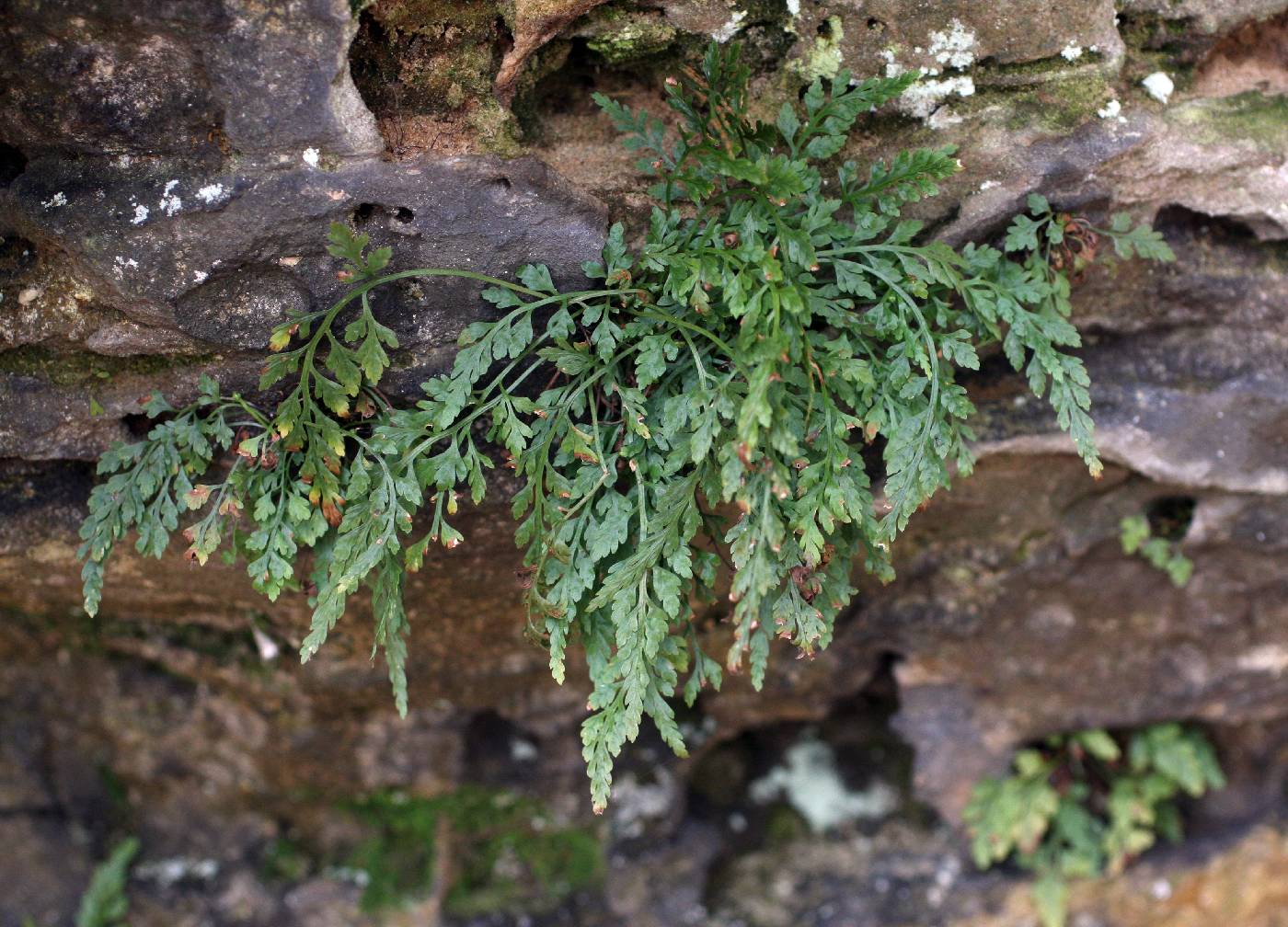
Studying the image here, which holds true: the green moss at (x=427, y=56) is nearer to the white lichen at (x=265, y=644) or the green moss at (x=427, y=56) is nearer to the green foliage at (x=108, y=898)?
the white lichen at (x=265, y=644)

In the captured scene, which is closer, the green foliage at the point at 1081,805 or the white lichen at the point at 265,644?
the white lichen at the point at 265,644

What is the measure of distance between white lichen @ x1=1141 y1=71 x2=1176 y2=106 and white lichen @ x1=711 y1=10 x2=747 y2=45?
4.12ft

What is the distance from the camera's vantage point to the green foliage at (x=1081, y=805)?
469 cm

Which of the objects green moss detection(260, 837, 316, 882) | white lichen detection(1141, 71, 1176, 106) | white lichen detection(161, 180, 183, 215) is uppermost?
white lichen detection(1141, 71, 1176, 106)

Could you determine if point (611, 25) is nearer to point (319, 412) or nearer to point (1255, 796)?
point (319, 412)

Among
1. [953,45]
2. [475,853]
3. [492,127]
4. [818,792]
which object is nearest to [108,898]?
[475,853]

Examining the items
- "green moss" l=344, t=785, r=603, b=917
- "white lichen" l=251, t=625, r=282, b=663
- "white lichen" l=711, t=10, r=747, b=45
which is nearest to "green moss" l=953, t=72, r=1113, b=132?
"white lichen" l=711, t=10, r=747, b=45

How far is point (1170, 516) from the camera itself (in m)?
3.91

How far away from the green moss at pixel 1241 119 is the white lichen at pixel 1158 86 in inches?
2.9

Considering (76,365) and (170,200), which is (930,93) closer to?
(170,200)

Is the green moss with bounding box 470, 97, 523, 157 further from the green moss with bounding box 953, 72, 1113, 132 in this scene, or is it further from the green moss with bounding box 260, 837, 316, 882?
the green moss with bounding box 260, 837, 316, 882

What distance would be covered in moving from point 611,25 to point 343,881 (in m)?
3.92

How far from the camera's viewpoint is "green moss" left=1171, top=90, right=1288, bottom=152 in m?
3.22

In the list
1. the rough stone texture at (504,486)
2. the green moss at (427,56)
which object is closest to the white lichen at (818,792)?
the rough stone texture at (504,486)
